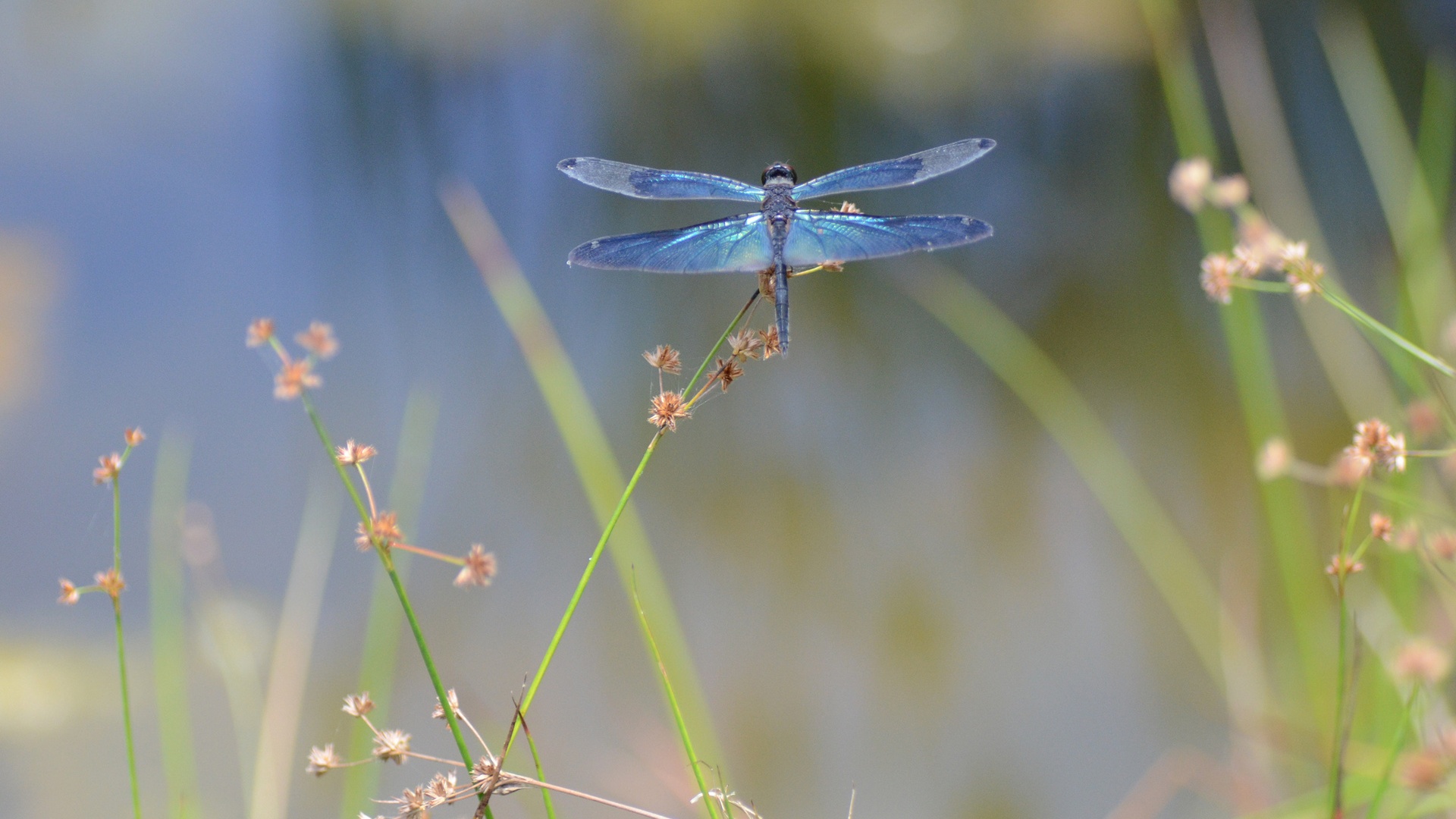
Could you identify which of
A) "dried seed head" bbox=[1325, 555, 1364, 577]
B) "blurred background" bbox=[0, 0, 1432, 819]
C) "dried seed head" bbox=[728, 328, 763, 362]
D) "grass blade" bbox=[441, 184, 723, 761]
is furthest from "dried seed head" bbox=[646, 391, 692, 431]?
"blurred background" bbox=[0, 0, 1432, 819]

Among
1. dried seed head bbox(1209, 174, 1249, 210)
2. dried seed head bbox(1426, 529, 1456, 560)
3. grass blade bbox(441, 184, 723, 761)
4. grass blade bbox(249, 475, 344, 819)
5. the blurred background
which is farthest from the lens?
the blurred background

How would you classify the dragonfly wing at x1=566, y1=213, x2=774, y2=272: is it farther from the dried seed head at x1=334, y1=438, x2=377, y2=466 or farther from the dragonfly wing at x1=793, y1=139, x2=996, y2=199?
the dried seed head at x1=334, y1=438, x2=377, y2=466

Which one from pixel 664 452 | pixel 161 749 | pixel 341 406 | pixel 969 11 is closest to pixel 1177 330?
pixel 969 11

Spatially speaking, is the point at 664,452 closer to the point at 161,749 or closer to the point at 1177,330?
the point at 161,749

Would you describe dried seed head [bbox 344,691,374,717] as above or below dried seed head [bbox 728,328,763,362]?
below

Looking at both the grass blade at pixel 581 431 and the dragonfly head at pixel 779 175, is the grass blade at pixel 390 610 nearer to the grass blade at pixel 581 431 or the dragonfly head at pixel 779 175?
the grass blade at pixel 581 431

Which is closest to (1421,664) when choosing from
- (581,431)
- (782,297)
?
(782,297)
